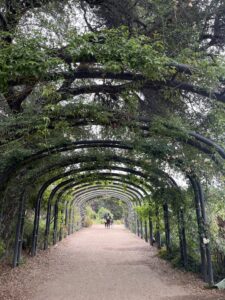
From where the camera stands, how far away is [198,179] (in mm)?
6520

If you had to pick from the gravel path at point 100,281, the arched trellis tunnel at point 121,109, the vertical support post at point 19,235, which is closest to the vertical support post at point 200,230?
the arched trellis tunnel at point 121,109

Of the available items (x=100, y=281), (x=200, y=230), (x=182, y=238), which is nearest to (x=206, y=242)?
(x=200, y=230)

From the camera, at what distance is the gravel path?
4.98 meters

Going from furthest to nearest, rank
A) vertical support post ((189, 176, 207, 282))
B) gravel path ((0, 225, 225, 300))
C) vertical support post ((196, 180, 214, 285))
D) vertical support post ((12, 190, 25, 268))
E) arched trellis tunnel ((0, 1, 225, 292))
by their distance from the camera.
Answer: vertical support post ((12, 190, 25, 268)) < vertical support post ((189, 176, 207, 282)) < vertical support post ((196, 180, 214, 285)) < gravel path ((0, 225, 225, 300)) < arched trellis tunnel ((0, 1, 225, 292))

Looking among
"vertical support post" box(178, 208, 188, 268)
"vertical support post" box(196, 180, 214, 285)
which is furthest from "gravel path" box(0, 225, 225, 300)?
"vertical support post" box(178, 208, 188, 268)

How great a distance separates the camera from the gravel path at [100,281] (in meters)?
4.98

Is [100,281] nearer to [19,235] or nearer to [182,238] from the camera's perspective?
[182,238]

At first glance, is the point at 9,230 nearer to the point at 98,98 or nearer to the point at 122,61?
the point at 98,98

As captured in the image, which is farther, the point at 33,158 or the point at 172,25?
the point at 33,158

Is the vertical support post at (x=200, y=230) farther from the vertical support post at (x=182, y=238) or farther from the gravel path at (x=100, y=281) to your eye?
the vertical support post at (x=182, y=238)

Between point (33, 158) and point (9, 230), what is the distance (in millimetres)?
2809

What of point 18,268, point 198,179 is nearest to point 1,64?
point 198,179

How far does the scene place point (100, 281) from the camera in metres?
6.00

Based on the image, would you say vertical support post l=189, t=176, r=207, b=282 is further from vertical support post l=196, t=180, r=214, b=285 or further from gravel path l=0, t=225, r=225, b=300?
gravel path l=0, t=225, r=225, b=300
